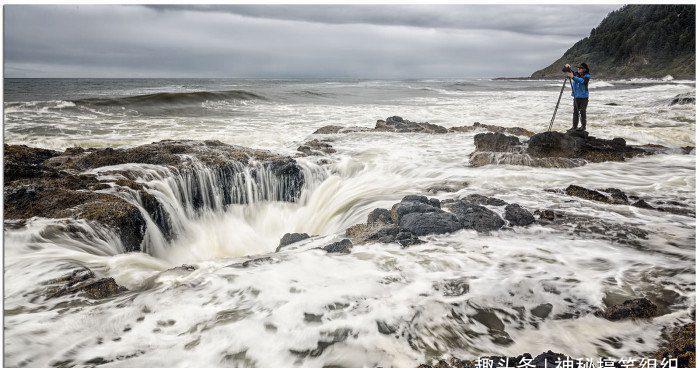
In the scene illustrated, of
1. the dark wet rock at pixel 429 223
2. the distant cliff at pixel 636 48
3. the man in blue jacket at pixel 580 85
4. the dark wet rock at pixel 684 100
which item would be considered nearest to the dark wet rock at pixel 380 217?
the dark wet rock at pixel 429 223

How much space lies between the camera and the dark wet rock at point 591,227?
3.68m

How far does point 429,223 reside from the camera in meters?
3.90

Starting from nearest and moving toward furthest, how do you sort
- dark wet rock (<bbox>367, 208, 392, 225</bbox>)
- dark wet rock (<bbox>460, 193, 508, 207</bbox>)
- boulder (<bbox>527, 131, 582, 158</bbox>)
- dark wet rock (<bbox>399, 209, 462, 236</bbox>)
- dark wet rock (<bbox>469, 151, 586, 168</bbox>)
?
dark wet rock (<bbox>399, 209, 462, 236</bbox>) → dark wet rock (<bbox>367, 208, 392, 225</bbox>) → dark wet rock (<bbox>460, 193, 508, 207</bbox>) → dark wet rock (<bbox>469, 151, 586, 168</bbox>) → boulder (<bbox>527, 131, 582, 158</bbox>)

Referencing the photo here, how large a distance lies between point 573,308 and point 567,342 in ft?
1.19

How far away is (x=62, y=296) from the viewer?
2.70 metres

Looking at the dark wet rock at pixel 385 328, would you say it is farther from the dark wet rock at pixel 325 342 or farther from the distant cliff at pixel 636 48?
the distant cliff at pixel 636 48

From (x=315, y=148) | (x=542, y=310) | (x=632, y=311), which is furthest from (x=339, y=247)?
(x=315, y=148)

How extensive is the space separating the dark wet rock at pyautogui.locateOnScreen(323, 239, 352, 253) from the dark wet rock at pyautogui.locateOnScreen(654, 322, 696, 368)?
7.36 ft

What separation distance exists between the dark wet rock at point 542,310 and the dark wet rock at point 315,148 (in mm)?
5359

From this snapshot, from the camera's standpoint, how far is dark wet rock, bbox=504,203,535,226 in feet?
13.2

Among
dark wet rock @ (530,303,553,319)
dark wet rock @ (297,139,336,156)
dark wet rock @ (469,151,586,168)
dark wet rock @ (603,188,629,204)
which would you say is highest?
dark wet rock @ (297,139,336,156)

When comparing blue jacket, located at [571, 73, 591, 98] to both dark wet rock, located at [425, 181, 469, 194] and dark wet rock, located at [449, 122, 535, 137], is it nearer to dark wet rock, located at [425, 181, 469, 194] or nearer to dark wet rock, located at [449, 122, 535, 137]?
dark wet rock, located at [449, 122, 535, 137]

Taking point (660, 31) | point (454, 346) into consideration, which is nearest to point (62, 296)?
point (454, 346)

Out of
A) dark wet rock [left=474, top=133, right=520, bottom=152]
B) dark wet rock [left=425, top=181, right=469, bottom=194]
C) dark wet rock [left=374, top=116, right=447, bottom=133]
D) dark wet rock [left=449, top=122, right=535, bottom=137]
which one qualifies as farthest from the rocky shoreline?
dark wet rock [left=374, top=116, right=447, bottom=133]
